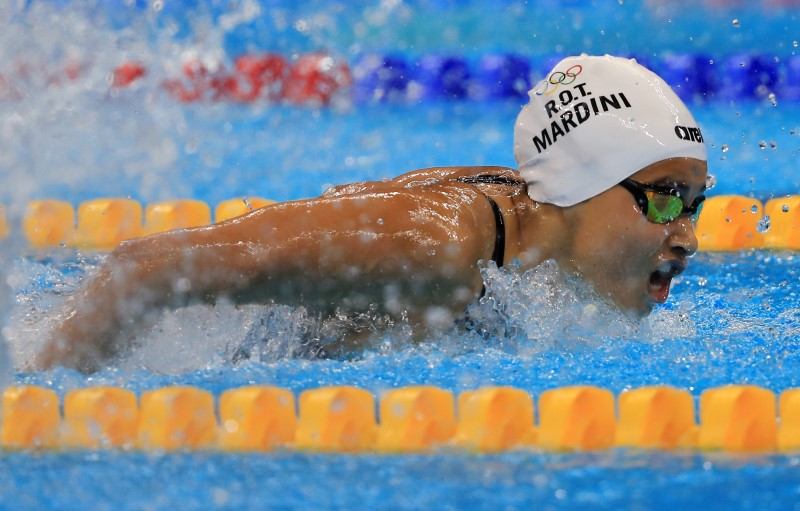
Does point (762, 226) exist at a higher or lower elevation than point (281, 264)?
higher

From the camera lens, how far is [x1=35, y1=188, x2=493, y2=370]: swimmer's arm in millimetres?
2061

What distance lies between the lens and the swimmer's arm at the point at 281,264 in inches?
81.1

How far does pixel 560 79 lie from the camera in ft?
8.16

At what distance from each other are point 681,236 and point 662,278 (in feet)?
0.35

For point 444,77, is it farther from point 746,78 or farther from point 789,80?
point 789,80

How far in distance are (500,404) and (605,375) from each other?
1.36ft

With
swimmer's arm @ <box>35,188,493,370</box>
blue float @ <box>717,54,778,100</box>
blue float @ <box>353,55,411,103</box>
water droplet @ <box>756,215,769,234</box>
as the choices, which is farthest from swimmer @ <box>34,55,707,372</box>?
blue float @ <box>717,54,778,100</box>

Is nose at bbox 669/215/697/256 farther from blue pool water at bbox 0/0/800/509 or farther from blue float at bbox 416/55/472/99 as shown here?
blue float at bbox 416/55/472/99

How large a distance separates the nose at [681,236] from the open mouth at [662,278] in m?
0.04

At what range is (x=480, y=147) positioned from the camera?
5438mm

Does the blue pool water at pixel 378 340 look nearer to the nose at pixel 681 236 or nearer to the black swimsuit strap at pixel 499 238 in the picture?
the black swimsuit strap at pixel 499 238

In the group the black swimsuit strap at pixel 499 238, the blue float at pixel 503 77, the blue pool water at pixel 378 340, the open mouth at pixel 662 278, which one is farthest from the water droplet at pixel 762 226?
the blue float at pixel 503 77

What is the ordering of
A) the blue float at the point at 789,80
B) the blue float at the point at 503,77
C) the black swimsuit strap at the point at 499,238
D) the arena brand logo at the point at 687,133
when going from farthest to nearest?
1. the blue float at the point at 503,77
2. the blue float at the point at 789,80
3. the arena brand logo at the point at 687,133
4. the black swimsuit strap at the point at 499,238

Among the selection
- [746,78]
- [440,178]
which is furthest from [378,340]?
[746,78]
